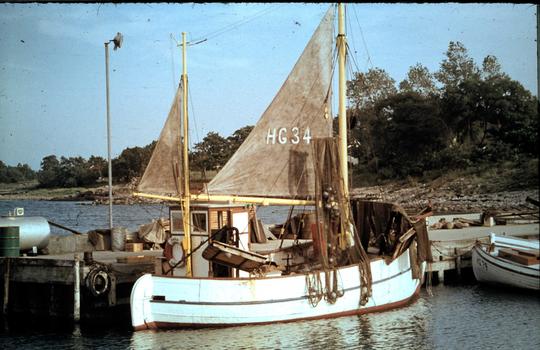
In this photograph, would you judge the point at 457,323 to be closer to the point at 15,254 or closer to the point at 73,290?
the point at 73,290

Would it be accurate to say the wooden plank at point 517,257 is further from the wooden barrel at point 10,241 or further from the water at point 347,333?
the wooden barrel at point 10,241

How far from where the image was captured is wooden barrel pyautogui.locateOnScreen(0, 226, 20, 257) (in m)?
23.2

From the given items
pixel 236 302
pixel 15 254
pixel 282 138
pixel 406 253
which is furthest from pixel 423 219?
pixel 15 254

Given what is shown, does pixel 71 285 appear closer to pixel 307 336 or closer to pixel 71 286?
pixel 71 286

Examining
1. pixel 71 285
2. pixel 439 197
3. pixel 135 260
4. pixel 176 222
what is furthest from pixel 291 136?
pixel 439 197

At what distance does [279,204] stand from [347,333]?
4.39 m

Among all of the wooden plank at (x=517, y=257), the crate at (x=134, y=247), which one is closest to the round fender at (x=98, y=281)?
the crate at (x=134, y=247)

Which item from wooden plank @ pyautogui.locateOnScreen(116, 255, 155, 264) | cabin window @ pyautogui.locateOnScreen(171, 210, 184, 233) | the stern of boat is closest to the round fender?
wooden plank @ pyautogui.locateOnScreen(116, 255, 155, 264)

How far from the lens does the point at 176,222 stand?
20.9 m

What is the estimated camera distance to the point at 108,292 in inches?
836

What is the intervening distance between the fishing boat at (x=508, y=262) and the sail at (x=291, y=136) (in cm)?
860

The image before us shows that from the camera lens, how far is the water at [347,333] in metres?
17.6

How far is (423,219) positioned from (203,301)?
26.3 feet

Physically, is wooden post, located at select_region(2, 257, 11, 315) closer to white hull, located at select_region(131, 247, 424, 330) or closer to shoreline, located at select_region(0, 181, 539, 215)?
white hull, located at select_region(131, 247, 424, 330)
